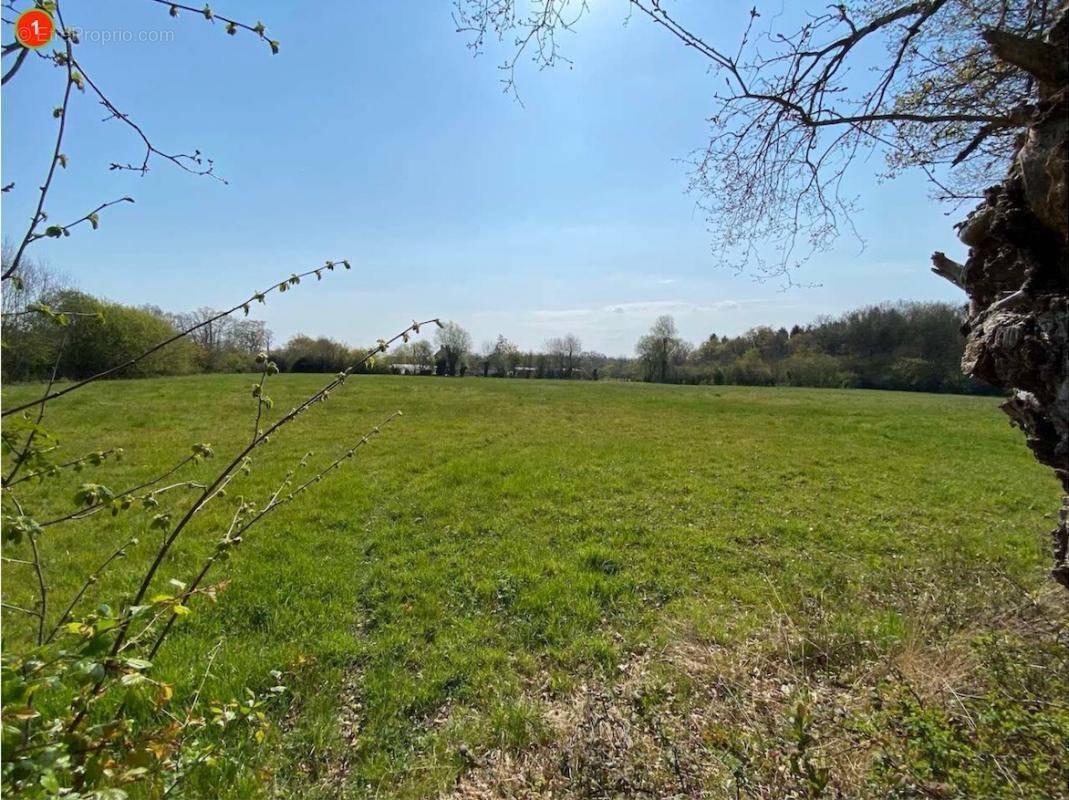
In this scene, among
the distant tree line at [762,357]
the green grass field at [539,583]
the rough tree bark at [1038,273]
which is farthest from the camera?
the distant tree line at [762,357]

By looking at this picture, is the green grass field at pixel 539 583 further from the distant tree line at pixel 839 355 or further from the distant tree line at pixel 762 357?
the distant tree line at pixel 839 355

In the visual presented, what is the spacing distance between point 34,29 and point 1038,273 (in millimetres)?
3142

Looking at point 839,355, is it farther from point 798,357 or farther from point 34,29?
point 34,29

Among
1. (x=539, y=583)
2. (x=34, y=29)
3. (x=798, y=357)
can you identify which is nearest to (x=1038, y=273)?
(x=34, y=29)

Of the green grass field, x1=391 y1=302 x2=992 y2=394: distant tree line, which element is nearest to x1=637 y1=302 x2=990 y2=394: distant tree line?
x1=391 y1=302 x2=992 y2=394: distant tree line

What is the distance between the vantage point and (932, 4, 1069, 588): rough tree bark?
1264 millimetres

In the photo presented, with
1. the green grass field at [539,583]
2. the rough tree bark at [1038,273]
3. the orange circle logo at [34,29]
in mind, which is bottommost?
the green grass field at [539,583]

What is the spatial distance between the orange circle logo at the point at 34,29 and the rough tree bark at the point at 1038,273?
9.28ft

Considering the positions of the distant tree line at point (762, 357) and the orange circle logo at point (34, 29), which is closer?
the orange circle logo at point (34, 29)

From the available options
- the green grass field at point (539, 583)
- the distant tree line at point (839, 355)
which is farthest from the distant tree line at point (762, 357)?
the green grass field at point (539, 583)

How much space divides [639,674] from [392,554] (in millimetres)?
3161

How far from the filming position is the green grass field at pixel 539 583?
2.64 metres

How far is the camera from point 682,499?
290 inches

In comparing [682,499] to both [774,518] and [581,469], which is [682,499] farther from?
[581,469]
